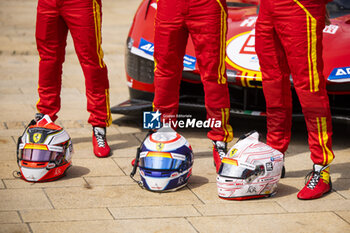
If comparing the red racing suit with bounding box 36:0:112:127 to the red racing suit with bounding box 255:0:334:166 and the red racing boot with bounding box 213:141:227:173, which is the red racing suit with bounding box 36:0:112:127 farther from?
the red racing suit with bounding box 255:0:334:166

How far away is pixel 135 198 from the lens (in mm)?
4027

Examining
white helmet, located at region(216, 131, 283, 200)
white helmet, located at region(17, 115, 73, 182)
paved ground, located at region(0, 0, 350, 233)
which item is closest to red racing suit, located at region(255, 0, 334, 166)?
white helmet, located at region(216, 131, 283, 200)

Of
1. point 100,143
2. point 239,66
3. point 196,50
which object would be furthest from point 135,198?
point 239,66

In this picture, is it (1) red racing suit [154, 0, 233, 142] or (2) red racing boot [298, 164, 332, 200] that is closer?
(2) red racing boot [298, 164, 332, 200]

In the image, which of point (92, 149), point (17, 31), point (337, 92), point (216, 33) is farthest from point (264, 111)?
point (17, 31)

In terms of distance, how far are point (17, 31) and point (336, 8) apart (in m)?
6.05

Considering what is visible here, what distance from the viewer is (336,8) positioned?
5785mm

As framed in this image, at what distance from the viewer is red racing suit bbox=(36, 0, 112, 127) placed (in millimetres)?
4824

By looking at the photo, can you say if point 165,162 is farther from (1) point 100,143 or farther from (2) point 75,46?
(2) point 75,46

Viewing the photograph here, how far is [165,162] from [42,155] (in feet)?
2.60

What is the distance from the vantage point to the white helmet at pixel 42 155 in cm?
422

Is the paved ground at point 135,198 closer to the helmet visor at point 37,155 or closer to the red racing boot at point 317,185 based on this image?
the red racing boot at point 317,185

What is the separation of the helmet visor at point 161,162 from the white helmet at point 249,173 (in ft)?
0.90

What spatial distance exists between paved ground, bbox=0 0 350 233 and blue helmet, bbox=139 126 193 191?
0.25 feet
